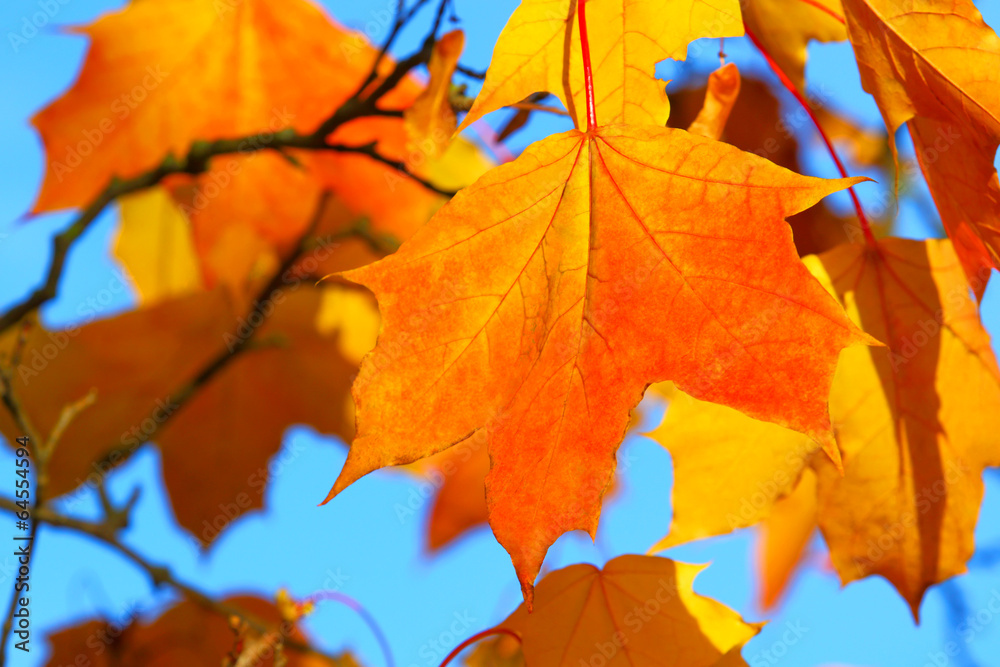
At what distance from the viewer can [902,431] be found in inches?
40.3

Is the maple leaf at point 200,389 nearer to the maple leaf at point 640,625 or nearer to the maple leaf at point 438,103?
the maple leaf at point 438,103

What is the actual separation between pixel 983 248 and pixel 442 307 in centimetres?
53

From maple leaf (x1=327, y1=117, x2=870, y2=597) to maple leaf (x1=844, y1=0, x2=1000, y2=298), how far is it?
0.68 ft

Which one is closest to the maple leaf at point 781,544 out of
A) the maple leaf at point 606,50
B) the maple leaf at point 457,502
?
the maple leaf at point 457,502

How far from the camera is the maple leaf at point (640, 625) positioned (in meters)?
0.84

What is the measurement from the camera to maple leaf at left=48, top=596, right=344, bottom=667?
65.2 inches

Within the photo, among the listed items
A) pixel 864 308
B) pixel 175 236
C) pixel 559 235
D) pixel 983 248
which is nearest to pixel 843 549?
pixel 864 308

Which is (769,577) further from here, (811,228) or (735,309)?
(735,309)

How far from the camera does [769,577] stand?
7.16ft

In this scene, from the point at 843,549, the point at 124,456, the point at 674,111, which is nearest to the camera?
the point at 843,549

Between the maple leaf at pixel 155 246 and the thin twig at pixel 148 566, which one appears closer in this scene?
the thin twig at pixel 148 566

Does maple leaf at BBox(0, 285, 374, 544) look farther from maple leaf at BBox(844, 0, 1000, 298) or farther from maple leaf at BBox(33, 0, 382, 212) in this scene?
maple leaf at BBox(844, 0, 1000, 298)

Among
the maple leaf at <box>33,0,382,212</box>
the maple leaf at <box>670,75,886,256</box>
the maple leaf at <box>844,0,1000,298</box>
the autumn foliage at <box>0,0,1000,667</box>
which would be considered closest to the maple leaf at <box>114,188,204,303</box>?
the autumn foliage at <box>0,0,1000,667</box>

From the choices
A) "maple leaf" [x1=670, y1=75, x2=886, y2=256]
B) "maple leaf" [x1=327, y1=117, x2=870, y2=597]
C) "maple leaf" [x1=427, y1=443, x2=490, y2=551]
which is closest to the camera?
"maple leaf" [x1=327, y1=117, x2=870, y2=597]
